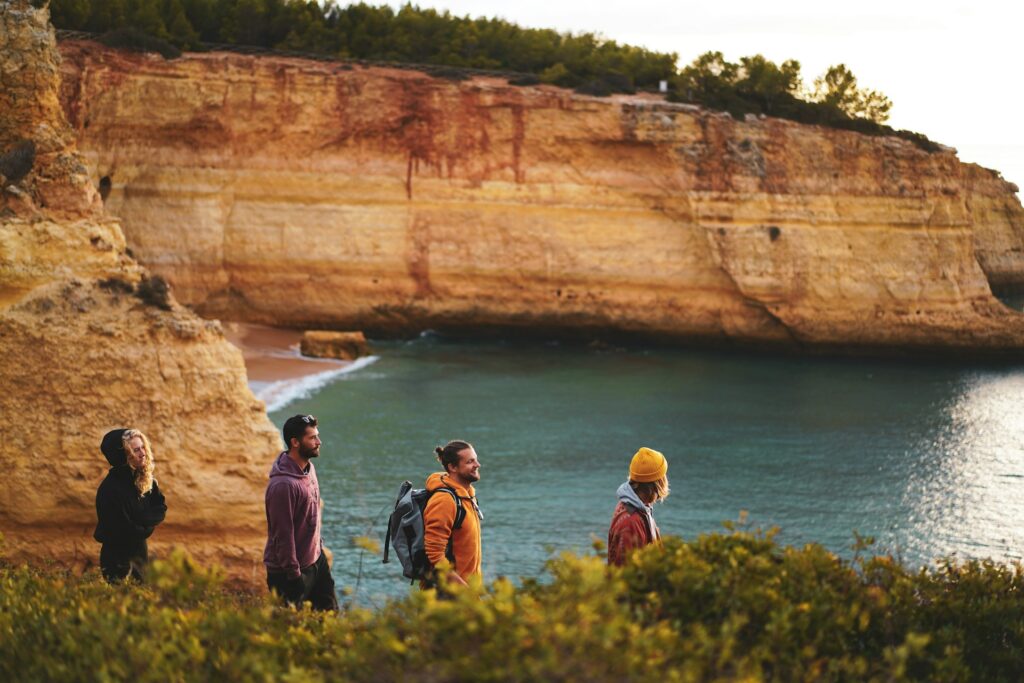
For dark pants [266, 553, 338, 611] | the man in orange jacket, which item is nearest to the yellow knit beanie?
the man in orange jacket

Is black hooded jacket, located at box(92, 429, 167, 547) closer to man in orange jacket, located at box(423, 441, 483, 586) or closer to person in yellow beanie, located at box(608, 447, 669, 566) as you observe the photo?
man in orange jacket, located at box(423, 441, 483, 586)

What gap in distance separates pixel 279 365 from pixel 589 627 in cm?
2744

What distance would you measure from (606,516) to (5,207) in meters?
9.42

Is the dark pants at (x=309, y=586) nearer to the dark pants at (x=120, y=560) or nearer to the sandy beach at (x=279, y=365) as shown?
the dark pants at (x=120, y=560)

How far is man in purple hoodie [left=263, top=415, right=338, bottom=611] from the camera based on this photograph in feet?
22.8

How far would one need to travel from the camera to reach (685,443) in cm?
2255

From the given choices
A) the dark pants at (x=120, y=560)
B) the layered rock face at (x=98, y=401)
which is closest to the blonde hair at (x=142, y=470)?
the dark pants at (x=120, y=560)

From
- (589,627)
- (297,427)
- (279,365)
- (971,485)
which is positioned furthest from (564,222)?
(589,627)

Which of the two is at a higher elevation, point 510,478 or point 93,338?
point 93,338

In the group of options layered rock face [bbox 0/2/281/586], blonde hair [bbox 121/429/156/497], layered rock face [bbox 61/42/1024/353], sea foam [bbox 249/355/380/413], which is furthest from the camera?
layered rock face [bbox 61/42/1024/353]

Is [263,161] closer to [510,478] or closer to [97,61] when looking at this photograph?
[97,61]

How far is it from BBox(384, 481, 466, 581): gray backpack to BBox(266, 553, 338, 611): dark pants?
1.00m

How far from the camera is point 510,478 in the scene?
19.0 m

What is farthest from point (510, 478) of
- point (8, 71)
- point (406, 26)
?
point (406, 26)
